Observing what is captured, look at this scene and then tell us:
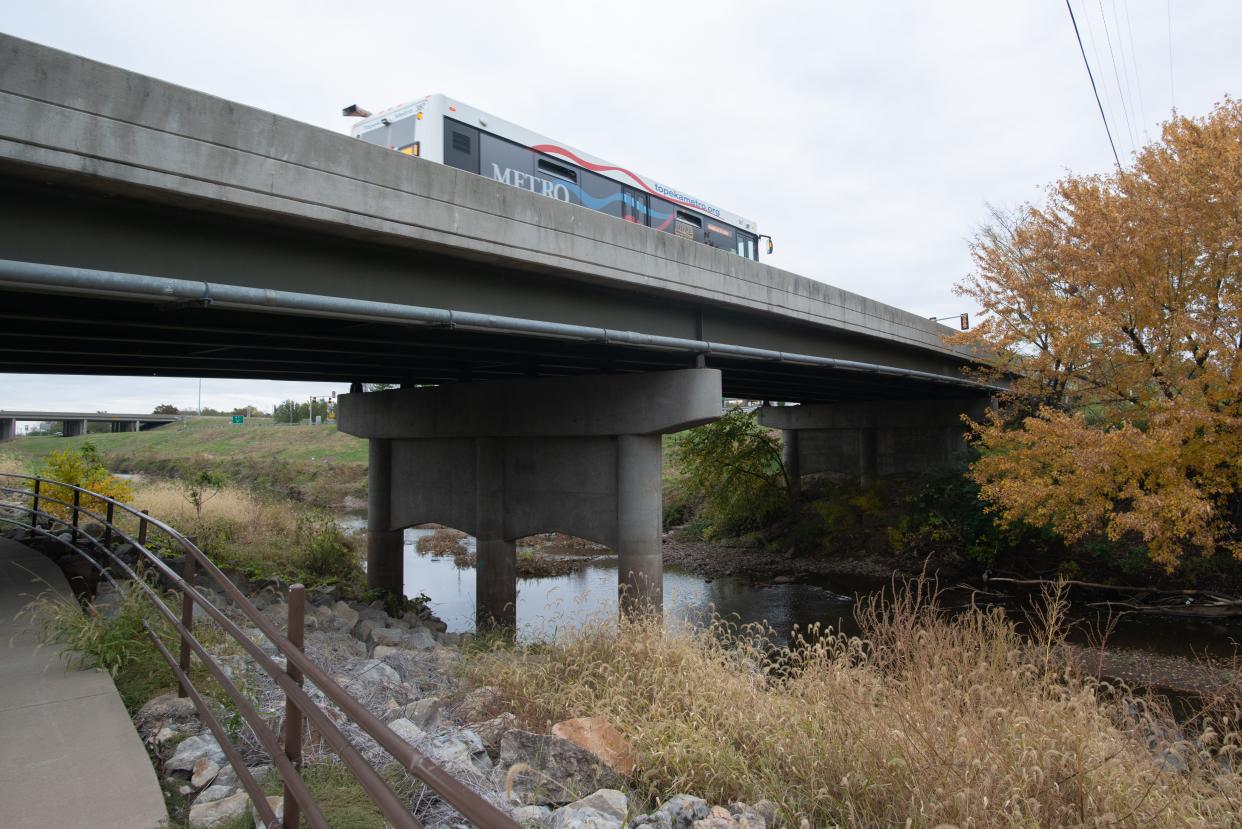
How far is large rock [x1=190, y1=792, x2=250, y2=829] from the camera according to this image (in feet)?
10.7

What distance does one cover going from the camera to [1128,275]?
13.0 m

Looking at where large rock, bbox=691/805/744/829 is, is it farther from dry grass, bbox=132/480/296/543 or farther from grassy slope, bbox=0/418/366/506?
grassy slope, bbox=0/418/366/506

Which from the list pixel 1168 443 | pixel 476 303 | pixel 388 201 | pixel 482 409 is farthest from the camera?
pixel 482 409

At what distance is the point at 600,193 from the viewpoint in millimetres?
15336

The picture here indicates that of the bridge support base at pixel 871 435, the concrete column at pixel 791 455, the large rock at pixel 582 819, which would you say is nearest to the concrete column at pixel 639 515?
the large rock at pixel 582 819

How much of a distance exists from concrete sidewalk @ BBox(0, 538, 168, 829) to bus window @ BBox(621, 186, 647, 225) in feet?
40.9

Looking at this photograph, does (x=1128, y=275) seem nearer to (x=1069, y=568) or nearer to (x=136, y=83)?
(x=1069, y=568)

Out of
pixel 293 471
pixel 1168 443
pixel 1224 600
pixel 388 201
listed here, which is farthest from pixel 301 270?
pixel 293 471

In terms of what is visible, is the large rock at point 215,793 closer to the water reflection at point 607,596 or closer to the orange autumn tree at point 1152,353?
the water reflection at point 607,596

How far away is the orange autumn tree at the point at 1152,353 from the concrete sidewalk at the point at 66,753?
1328 cm

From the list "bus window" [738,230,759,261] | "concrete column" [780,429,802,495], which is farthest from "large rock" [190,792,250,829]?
"concrete column" [780,429,802,495]

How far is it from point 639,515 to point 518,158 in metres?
6.69

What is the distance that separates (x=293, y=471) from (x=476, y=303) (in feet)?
123

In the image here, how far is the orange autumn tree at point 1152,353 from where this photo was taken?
1194 centimetres
